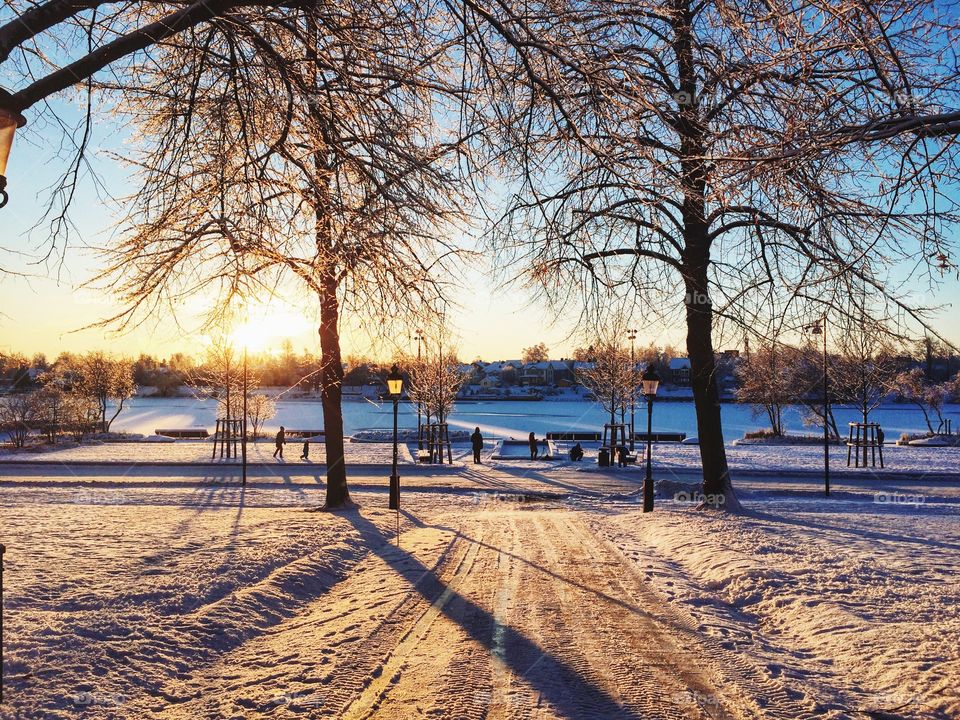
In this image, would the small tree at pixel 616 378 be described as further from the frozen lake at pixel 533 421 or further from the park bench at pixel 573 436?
the frozen lake at pixel 533 421

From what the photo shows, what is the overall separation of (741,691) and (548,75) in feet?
16.7

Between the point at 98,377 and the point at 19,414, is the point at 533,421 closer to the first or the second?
the point at 98,377

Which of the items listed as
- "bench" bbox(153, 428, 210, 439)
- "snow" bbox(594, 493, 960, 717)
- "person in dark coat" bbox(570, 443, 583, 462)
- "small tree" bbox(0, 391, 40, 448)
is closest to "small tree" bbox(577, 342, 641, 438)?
"person in dark coat" bbox(570, 443, 583, 462)

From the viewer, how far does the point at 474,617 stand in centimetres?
710

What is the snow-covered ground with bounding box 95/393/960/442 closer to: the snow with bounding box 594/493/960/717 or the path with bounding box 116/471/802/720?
the snow with bounding box 594/493/960/717

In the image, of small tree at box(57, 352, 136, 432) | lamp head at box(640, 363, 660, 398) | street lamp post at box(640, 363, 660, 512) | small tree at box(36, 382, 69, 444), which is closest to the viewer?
street lamp post at box(640, 363, 660, 512)

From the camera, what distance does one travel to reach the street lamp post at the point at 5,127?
14.4 feet

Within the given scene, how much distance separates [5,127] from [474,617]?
19.8 feet

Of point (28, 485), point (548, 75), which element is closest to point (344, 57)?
point (548, 75)

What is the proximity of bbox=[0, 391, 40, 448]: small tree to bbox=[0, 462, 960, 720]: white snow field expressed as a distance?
90.1 feet

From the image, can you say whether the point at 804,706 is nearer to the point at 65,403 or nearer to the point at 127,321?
the point at 127,321

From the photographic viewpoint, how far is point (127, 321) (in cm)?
728

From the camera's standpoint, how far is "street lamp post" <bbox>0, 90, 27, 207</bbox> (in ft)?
14.4

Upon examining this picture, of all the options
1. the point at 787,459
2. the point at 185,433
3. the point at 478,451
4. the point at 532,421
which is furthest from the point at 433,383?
the point at 532,421
